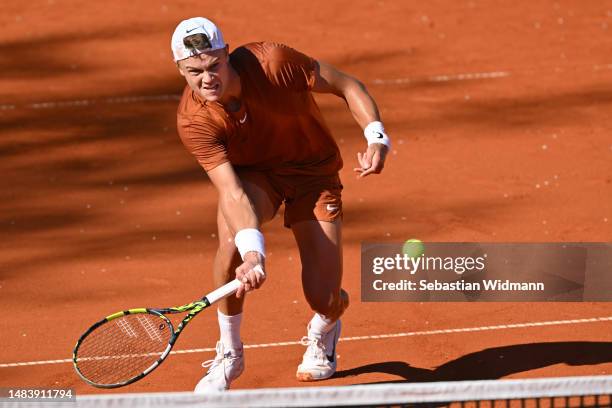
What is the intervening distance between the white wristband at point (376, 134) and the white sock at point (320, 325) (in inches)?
47.5

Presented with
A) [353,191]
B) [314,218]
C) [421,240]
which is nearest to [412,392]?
[314,218]

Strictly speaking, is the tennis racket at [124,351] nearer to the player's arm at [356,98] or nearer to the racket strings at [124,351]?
the racket strings at [124,351]

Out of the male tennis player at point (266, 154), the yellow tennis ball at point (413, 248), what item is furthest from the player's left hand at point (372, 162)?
the yellow tennis ball at point (413, 248)

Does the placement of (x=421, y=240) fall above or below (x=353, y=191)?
below

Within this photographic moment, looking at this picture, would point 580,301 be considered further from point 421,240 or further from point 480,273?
point 421,240

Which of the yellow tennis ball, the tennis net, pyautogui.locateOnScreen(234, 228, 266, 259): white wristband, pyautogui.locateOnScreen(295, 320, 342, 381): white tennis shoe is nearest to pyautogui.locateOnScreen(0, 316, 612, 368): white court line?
pyautogui.locateOnScreen(295, 320, 342, 381): white tennis shoe

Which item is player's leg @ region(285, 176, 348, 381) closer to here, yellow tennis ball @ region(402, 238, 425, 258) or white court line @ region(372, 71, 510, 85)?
yellow tennis ball @ region(402, 238, 425, 258)

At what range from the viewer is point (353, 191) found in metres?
10.1

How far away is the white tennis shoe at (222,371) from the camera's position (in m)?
6.50

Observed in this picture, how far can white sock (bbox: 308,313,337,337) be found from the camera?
675 centimetres

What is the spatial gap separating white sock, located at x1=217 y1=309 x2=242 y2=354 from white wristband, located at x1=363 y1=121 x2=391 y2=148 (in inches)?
51.0

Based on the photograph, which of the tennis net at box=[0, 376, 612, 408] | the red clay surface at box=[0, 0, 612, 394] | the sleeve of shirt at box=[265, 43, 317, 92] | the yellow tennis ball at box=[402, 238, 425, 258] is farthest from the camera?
the yellow tennis ball at box=[402, 238, 425, 258]

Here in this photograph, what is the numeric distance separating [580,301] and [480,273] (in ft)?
2.58

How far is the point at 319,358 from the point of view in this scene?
6855mm
